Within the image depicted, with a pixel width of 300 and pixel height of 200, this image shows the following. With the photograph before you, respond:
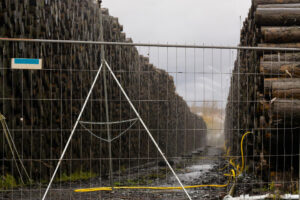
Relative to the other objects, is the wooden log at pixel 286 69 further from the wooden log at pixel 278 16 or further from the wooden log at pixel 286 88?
the wooden log at pixel 278 16

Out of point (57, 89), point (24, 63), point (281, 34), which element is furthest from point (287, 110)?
point (57, 89)

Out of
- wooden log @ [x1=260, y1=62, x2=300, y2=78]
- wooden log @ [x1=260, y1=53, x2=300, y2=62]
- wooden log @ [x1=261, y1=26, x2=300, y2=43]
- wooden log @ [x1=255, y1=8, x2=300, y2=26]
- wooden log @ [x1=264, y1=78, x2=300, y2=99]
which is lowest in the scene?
wooden log @ [x1=264, y1=78, x2=300, y2=99]

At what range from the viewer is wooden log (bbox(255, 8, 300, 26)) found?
7.34m

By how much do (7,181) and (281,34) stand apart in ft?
19.9

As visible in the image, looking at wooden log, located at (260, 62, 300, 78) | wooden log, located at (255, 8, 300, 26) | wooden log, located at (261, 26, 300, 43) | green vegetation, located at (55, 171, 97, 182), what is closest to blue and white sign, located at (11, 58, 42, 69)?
green vegetation, located at (55, 171, 97, 182)

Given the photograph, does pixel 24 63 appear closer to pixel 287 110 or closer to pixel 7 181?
pixel 7 181

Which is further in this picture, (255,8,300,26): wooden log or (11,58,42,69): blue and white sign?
(255,8,300,26): wooden log

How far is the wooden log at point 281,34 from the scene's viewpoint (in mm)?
7195

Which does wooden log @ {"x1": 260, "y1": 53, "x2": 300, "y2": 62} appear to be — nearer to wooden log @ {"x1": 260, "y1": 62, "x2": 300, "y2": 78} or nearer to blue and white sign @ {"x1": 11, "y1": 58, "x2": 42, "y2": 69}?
wooden log @ {"x1": 260, "y1": 62, "x2": 300, "y2": 78}

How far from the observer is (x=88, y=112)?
1009 cm

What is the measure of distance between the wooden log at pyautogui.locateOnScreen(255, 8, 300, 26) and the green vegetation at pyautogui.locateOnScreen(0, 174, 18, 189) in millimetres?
5833

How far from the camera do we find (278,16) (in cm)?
737

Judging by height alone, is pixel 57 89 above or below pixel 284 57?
below

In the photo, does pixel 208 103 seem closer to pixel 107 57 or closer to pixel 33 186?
pixel 33 186
